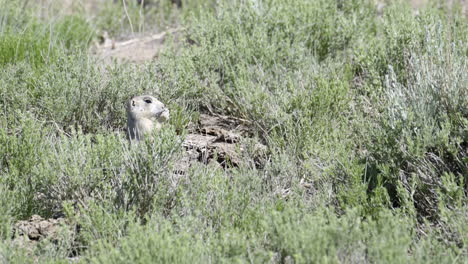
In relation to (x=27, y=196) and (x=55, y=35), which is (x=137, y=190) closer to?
(x=27, y=196)

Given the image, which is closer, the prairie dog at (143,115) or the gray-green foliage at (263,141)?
the gray-green foliage at (263,141)

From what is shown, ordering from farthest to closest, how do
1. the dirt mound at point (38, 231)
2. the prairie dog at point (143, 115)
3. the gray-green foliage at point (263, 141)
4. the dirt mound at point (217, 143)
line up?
the dirt mound at point (217, 143)
the prairie dog at point (143, 115)
the dirt mound at point (38, 231)
the gray-green foliage at point (263, 141)

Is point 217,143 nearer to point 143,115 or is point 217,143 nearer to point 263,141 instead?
point 263,141

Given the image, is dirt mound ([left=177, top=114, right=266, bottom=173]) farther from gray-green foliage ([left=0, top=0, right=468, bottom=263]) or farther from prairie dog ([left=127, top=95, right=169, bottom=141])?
prairie dog ([left=127, top=95, right=169, bottom=141])

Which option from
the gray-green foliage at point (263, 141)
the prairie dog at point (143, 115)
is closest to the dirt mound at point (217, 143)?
the gray-green foliage at point (263, 141)

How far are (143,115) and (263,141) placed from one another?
1.04 meters

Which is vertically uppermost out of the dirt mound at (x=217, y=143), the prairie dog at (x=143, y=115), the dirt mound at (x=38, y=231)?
the prairie dog at (x=143, y=115)

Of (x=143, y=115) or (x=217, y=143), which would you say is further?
(x=217, y=143)

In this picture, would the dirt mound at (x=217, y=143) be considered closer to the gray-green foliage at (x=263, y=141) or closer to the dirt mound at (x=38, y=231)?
the gray-green foliage at (x=263, y=141)

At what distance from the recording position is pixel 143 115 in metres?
5.21

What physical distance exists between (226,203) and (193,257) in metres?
0.73

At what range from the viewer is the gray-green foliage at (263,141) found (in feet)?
12.9

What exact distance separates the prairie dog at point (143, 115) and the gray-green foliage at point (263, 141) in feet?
0.90

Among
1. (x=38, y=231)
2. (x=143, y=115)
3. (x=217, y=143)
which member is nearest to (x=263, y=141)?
(x=217, y=143)
